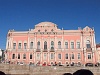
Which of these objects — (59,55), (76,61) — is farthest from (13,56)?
(76,61)

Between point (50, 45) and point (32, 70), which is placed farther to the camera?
point (50, 45)

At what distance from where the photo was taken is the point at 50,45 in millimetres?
57781

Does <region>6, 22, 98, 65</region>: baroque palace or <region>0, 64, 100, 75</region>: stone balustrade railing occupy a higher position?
<region>6, 22, 98, 65</region>: baroque palace

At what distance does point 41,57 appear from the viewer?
5700 centimetres

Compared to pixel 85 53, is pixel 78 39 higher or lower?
higher

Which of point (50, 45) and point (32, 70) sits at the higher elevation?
point (50, 45)

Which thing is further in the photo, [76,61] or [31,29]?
[31,29]

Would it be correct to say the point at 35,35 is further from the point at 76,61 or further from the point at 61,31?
the point at 76,61

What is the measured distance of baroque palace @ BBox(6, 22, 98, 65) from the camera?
56.5 meters

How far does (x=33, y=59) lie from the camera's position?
56938 millimetres

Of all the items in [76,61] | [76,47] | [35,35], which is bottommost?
[76,61]

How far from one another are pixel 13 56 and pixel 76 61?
18641 mm

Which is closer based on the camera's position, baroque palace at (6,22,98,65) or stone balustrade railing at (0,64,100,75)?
stone balustrade railing at (0,64,100,75)

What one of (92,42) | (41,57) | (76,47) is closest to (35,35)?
(41,57)
